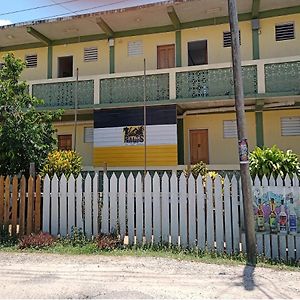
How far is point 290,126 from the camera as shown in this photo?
15102 millimetres

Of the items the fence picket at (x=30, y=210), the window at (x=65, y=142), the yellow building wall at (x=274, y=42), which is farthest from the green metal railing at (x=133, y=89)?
the fence picket at (x=30, y=210)

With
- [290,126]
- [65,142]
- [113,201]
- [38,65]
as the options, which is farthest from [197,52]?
[113,201]

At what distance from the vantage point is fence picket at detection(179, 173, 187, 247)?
771 cm

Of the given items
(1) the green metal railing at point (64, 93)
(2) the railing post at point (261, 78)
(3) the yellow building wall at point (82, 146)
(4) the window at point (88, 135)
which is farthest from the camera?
(4) the window at point (88, 135)

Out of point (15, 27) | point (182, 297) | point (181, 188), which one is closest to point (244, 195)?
point (181, 188)

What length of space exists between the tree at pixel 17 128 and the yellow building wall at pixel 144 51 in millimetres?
7008

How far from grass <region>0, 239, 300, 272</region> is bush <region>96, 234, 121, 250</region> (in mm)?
84

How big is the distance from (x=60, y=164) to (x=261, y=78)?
8008 mm

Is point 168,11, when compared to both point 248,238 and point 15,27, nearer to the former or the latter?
point 15,27

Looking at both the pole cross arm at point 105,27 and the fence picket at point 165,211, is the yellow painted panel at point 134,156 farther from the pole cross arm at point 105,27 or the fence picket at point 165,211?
the fence picket at point 165,211

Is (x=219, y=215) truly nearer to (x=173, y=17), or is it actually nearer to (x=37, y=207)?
(x=37, y=207)

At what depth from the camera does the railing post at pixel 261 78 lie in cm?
1352

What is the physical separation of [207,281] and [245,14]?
41.9 ft

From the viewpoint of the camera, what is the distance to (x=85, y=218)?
8.42 m
